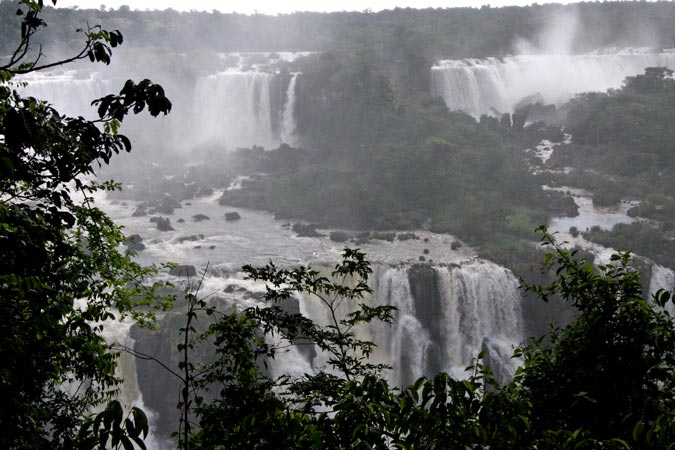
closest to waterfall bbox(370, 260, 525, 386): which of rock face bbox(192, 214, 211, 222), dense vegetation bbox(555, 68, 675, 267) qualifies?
dense vegetation bbox(555, 68, 675, 267)

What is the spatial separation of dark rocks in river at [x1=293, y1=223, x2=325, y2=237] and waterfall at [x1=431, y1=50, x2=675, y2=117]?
16.5 metres

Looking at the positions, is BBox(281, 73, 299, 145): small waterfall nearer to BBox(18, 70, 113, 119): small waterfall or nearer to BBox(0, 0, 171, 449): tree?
BBox(18, 70, 113, 119): small waterfall

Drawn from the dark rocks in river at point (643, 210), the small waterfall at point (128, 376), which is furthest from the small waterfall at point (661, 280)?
the small waterfall at point (128, 376)

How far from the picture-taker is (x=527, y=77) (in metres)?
43.3

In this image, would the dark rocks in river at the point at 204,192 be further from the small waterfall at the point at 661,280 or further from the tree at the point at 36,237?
the tree at the point at 36,237

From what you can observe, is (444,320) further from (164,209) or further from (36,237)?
(36,237)

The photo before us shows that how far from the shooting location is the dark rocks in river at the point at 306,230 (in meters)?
22.9

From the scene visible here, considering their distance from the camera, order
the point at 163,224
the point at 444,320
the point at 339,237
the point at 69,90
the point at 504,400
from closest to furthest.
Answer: the point at 504,400 → the point at 444,320 → the point at 339,237 → the point at 163,224 → the point at 69,90

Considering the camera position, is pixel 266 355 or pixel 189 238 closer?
pixel 266 355

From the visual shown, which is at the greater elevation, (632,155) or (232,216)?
(632,155)

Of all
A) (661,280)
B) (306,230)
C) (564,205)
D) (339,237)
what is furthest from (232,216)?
(661,280)

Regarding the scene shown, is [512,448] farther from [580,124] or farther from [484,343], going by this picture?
[580,124]

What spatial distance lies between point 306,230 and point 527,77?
84.0ft

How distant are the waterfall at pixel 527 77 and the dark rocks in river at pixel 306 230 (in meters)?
16.5
